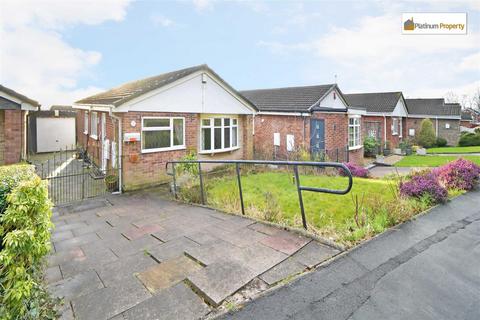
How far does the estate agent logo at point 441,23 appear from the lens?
39.6ft

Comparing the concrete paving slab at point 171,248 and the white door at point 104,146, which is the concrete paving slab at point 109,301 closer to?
the concrete paving slab at point 171,248

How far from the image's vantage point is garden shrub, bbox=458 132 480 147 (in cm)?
2928

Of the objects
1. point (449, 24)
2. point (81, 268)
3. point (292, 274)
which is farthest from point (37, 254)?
point (449, 24)

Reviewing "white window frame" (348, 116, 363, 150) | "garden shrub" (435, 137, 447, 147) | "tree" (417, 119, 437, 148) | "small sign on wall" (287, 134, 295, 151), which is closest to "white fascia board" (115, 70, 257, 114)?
"small sign on wall" (287, 134, 295, 151)

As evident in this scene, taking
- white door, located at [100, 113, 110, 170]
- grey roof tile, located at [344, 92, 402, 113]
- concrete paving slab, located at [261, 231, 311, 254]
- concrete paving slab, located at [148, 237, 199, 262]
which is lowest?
concrete paving slab, located at [148, 237, 199, 262]

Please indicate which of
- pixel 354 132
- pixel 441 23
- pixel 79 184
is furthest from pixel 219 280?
pixel 354 132

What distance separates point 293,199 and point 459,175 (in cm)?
506

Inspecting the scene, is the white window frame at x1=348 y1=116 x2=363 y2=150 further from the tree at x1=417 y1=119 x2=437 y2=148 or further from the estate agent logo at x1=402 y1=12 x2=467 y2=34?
the tree at x1=417 y1=119 x2=437 y2=148

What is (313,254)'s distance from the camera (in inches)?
150

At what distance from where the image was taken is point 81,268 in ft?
12.7

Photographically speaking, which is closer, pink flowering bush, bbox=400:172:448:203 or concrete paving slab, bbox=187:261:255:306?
concrete paving slab, bbox=187:261:255:306

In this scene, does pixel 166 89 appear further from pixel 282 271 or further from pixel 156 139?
pixel 282 271

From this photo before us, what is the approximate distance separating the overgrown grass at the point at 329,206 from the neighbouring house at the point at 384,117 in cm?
1523

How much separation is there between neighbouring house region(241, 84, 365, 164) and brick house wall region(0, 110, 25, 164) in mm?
10592
